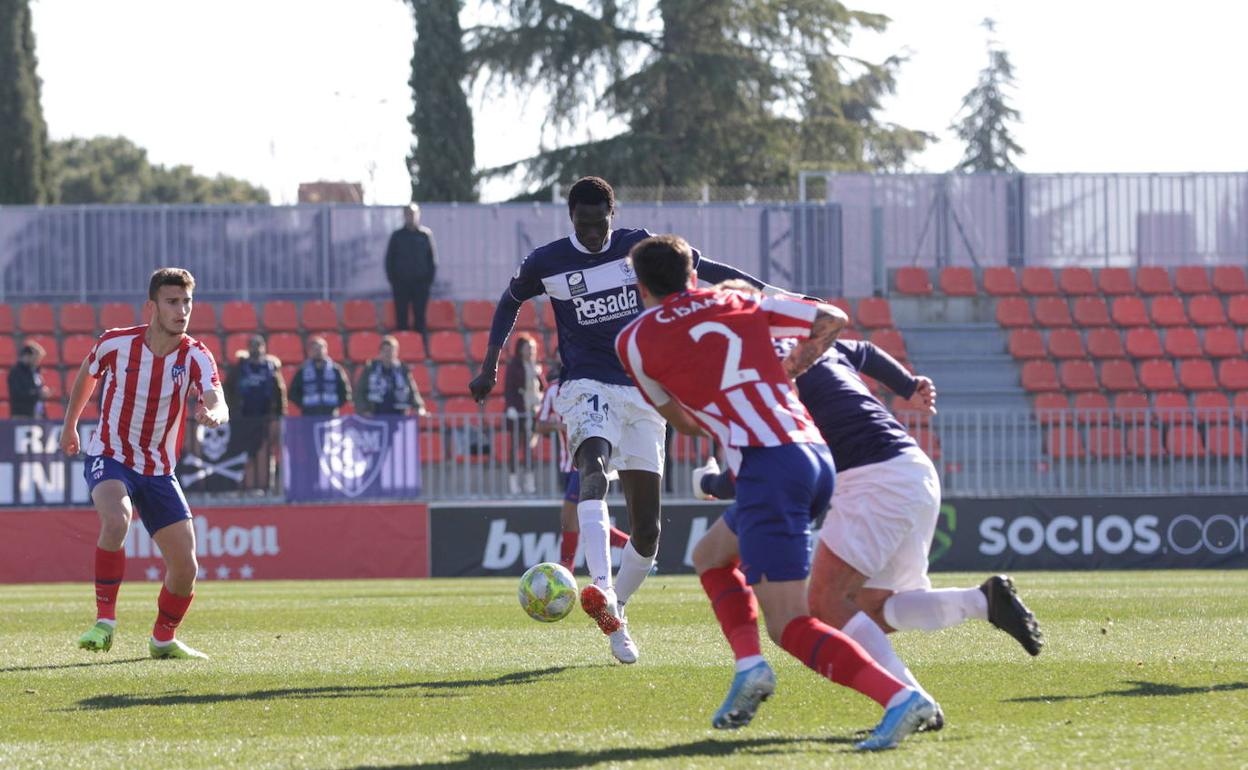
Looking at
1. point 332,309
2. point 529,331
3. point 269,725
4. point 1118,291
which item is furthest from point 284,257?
point 269,725

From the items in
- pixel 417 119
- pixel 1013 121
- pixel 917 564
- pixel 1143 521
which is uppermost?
pixel 1013 121

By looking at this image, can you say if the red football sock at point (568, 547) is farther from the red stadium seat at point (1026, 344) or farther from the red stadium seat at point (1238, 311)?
the red stadium seat at point (1238, 311)

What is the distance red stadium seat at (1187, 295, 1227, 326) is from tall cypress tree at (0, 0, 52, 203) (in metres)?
22.3

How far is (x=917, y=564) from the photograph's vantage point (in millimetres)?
6496

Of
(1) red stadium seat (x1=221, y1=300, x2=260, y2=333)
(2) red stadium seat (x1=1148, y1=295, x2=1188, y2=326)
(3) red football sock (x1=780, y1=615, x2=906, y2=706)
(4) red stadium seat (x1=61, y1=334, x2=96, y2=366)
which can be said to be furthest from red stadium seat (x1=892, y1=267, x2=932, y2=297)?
(3) red football sock (x1=780, y1=615, x2=906, y2=706)

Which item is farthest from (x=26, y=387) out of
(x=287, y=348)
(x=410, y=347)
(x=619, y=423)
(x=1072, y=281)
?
(x=1072, y=281)

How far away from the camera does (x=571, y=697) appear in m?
7.16

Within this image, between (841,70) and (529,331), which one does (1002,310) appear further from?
(841,70)

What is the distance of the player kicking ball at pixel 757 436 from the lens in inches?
224

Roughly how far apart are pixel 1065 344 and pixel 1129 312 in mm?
1481

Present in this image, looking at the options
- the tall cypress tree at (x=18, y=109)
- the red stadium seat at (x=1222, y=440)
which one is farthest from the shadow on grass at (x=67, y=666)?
the tall cypress tree at (x=18, y=109)

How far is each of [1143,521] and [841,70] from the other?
21.7 m

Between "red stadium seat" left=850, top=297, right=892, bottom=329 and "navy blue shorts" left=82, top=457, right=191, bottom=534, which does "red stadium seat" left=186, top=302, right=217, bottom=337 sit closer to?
"red stadium seat" left=850, top=297, right=892, bottom=329

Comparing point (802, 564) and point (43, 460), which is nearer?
point (802, 564)
